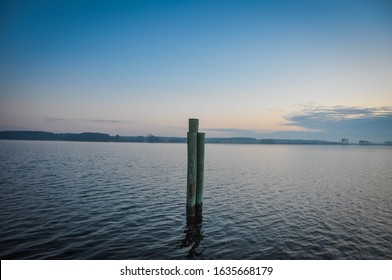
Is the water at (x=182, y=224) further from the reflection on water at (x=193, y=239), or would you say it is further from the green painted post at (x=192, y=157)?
the green painted post at (x=192, y=157)

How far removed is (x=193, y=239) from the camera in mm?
11141

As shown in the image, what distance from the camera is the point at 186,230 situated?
12258 millimetres

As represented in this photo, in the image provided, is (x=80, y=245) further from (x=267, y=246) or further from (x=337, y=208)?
(x=337, y=208)

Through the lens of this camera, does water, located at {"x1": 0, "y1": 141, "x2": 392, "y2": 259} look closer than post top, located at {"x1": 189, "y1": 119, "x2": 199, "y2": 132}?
Yes

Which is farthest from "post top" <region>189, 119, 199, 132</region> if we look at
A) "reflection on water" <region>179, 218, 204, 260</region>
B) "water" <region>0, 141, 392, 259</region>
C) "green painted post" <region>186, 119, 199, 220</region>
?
"water" <region>0, 141, 392, 259</region>

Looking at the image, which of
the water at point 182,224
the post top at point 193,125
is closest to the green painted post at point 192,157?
the post top at point 193,125

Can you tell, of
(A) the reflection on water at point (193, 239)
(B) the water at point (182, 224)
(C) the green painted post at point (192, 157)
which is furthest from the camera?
(C) the green painted post at point (192, 157)

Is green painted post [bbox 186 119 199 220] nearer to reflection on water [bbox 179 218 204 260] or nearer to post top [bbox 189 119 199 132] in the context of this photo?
post top [bbox 189 119 199 132]

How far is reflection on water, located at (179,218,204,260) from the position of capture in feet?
32.3

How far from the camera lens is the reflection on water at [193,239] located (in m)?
9.84

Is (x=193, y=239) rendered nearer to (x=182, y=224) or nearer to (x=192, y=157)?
(x=182, y=224)
